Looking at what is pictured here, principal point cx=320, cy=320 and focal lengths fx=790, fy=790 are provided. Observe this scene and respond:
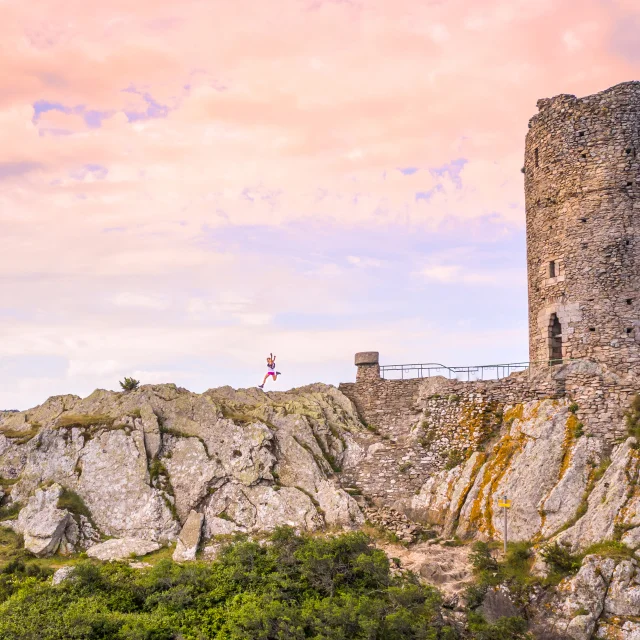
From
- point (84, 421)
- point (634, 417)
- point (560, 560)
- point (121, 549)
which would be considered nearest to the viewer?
point (560, 560)

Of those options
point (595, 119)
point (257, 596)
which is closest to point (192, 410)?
point (257, 596)

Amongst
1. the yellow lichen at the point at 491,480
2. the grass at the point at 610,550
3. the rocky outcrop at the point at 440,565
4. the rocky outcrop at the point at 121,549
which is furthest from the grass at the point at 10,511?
the grass at the point at 610,550

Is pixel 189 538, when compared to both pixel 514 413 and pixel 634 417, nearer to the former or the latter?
pixel 514 413

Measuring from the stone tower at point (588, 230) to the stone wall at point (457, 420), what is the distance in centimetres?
163

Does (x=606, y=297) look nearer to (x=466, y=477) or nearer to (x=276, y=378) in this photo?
(x=466, y=477)

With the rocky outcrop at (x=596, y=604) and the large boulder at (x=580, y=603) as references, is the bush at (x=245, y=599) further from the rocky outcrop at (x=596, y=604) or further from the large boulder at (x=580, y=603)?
the rocky outcrop at (x=596, y=604)

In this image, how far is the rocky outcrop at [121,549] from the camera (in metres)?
30.1

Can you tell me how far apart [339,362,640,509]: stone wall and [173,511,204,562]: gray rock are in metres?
6.62

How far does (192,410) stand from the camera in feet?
119

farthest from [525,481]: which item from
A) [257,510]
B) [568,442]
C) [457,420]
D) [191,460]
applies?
[191,460]

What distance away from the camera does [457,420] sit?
34250 mm

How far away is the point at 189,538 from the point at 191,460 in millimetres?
4318

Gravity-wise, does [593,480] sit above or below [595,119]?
below

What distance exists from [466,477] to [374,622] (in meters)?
10.3
